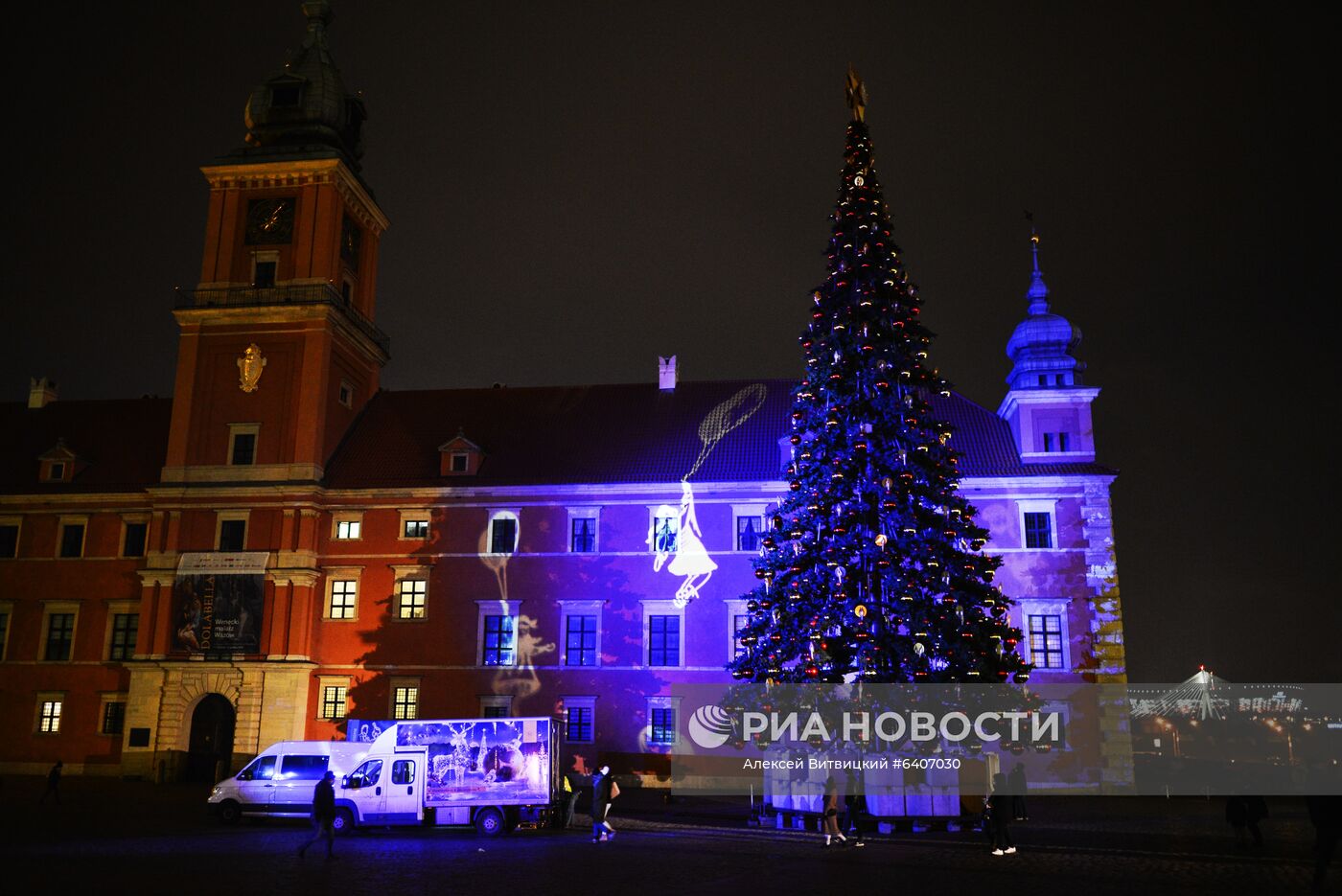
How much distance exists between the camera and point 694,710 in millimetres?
38312

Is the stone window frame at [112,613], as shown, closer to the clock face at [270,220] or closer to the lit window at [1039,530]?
the clock face at [270,220]

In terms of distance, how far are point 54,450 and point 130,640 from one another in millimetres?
8829

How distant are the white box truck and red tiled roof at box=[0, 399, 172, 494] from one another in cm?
2326

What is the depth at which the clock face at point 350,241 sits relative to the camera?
45656 mm

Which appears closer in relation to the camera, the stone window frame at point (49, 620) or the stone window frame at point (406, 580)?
the stone window frame at point (406, 580)

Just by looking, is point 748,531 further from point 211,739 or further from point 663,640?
point 211,739

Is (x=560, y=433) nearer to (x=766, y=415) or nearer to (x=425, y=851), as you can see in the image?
(x=766, y=415)

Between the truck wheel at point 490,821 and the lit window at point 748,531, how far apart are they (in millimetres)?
17439

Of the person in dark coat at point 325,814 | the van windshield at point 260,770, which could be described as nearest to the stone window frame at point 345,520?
the van windshield at point 260,770

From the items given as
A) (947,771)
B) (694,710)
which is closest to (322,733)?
(694,710)

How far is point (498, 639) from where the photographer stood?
40156 millimetres

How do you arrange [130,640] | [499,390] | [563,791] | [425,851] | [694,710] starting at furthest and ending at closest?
[499,390], [130,640], [694,710], [563,791], [425,851]

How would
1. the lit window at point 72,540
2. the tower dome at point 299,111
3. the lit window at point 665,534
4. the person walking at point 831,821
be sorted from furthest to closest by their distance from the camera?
the tower dome at point 299,111, the lit window at point 72,540, the lit window at point 665,534, the person walking at point 831,821

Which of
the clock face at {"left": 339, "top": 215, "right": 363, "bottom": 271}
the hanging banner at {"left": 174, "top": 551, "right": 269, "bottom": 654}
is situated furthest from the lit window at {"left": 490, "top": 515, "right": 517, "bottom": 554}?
the clock face at {"left": 339, "top": 215, "right": 363, "bottom": 271}
